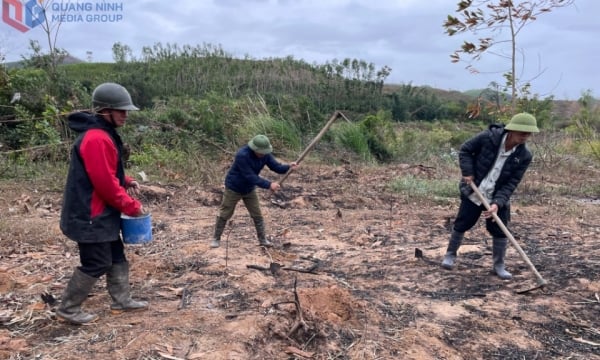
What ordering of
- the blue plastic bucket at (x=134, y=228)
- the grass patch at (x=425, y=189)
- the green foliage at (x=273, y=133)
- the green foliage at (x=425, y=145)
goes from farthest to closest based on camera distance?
1. the green foliage at (x=425, y=145)
2. the green foliage at (x=273, y=133)
3. the grass patch at (x=425, y=189)
4. the blue plastic bucket at (x=134, y=228)

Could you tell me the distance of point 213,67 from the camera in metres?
18.8

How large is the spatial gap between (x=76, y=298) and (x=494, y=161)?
3.51m

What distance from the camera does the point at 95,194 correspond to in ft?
10.4

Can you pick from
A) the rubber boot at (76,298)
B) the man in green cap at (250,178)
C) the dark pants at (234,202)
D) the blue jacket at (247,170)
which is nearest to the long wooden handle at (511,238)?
the man in green cap at (250,178)

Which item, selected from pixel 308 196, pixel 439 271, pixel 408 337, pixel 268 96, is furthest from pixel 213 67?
pixel 408 337

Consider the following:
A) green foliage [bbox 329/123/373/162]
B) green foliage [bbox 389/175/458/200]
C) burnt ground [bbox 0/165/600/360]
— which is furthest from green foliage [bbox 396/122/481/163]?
burnt ground [bbox 0/165/600/360]

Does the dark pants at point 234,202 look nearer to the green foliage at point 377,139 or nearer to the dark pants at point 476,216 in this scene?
the dark pants at point 476,216

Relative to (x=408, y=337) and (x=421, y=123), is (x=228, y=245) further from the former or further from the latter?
(x=421, y=123)

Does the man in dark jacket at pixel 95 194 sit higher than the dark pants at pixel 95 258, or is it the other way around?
the man in dark jacket at pixel 95 194

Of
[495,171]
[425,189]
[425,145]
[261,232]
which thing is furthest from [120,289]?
[425,145]

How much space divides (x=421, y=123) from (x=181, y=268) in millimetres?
16907

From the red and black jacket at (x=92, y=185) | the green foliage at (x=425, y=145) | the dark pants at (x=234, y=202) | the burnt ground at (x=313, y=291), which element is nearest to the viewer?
the red and black jacket at (x=92, y=185)

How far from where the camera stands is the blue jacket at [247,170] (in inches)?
198

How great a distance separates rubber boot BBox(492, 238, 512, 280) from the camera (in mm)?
4598
